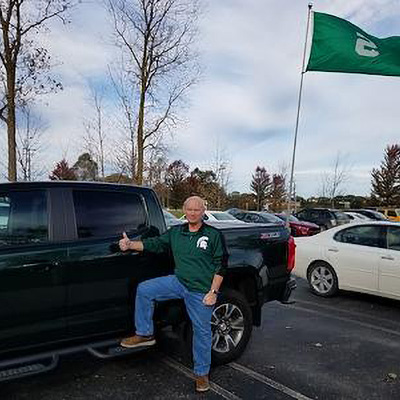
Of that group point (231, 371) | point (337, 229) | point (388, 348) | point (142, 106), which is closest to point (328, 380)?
point (231, 371)

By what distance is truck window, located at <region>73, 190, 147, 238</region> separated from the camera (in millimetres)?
4074

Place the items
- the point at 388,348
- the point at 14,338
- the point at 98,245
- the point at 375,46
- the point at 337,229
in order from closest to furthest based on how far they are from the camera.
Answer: the point at 14,338
the point at 98,245
the point at 388,348
the point at 337,229
the point at 375,46

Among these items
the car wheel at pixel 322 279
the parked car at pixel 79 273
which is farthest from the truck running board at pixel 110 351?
the car wheel at pixel 322 279

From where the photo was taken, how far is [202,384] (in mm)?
4051

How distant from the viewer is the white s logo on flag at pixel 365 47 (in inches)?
362

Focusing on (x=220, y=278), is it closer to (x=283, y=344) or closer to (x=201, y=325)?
(x=201, y=325)

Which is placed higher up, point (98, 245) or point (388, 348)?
point (98, 245)

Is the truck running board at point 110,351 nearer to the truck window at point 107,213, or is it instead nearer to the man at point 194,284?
the man at point 194,284

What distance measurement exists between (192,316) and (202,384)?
23.2 inches

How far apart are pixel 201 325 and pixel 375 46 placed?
7481 millimetres

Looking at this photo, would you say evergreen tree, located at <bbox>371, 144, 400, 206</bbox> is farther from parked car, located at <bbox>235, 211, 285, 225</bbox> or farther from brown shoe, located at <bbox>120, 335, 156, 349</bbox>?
brown shoe, located at <bbox>120, 335, 156, 349</bbox>

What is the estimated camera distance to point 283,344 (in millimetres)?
5465

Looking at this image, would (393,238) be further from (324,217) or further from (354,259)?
(324,217)

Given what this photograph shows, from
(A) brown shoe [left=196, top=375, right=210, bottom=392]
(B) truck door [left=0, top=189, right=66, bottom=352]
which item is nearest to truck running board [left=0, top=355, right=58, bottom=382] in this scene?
(B) truck door [left=0, top=189, right=66, bottom=352]
